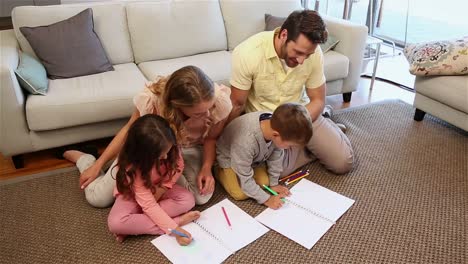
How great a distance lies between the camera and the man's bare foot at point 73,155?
1.99 metres

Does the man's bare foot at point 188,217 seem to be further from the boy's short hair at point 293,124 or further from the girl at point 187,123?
the boy's short hair at point 293,124

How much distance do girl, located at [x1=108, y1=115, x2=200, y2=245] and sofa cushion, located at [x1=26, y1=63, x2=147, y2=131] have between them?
59cm

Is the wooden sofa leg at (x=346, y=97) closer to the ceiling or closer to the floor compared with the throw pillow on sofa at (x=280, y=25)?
closer to the floor

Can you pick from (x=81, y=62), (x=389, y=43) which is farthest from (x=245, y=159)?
(x=389, y=43)

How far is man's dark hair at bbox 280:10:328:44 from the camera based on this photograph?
1.54 m

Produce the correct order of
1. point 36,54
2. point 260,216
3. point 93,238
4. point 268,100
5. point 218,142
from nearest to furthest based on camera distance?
point 93,238 → point 260,216 → point 218,142 → point 268,100 → point 36,54

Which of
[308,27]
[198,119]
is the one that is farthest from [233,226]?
[308,27]

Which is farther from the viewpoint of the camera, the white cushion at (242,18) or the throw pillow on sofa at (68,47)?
the white cushion at (242,18)

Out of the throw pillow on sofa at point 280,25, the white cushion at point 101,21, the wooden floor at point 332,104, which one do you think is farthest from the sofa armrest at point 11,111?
the throw pillow on sofa at point 280,25

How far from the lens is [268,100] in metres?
1.91

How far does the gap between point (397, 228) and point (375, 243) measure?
152mm

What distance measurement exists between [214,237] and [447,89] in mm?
1635

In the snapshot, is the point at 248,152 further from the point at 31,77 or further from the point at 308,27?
the point at 31,77

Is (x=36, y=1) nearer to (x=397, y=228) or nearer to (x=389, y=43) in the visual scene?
(x=397, y=228)
